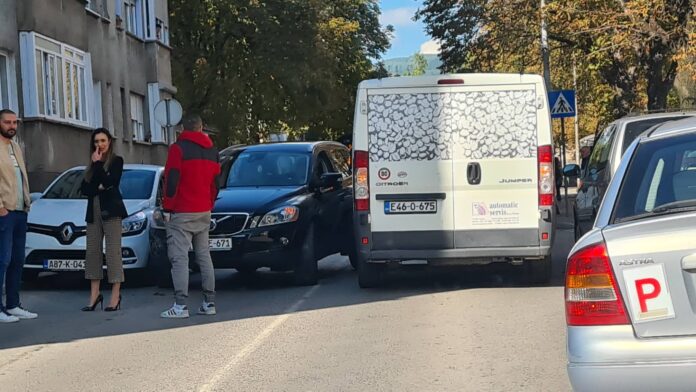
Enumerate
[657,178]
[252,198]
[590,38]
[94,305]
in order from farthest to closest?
[590,38]
[252,198]
[94,305]
[657,178]

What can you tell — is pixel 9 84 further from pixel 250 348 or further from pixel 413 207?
pixel 250 348

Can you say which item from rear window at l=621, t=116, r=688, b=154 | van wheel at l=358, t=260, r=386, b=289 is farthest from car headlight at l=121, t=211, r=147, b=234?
rear window at l=621, t=116, r=688, b=154

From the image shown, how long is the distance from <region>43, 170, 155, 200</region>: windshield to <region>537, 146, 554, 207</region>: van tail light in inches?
214

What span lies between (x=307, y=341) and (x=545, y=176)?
3.78 m

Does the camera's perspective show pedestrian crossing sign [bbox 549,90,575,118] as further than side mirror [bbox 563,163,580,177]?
Yes

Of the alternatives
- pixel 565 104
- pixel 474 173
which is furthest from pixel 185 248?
pixel 565 104

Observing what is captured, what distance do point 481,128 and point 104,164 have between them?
13.2 ft

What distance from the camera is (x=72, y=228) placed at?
12086 mm

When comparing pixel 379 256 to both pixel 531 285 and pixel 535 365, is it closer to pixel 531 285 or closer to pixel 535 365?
pixel 531 285

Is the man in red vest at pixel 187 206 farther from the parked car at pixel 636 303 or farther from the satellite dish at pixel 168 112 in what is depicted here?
the satellite dish at pixel 168 112

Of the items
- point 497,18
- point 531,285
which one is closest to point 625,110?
point 497,18

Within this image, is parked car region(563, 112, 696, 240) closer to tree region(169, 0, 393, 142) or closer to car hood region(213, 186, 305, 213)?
car hood region(213, 186, 305, 213)

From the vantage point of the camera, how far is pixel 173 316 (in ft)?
32.1

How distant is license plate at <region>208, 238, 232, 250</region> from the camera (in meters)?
11.5
